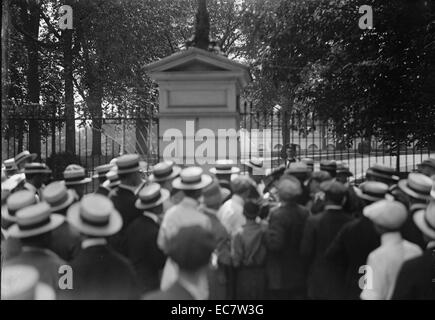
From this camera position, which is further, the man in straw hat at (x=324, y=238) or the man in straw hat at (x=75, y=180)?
the man in straw hat at (x=75, y=180)

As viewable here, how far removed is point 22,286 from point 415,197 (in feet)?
13.2

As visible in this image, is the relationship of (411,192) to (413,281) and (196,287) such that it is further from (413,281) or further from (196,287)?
(196,287)

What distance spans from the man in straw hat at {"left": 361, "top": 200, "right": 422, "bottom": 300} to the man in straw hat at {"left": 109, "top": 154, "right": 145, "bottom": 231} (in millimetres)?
2280

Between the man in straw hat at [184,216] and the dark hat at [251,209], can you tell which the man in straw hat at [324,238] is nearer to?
the dark hat at [251,209]

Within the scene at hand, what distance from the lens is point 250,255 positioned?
4645mm

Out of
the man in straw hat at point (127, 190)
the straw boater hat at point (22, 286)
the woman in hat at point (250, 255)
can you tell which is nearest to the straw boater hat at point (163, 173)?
the man in straw hat at point (127, 190)

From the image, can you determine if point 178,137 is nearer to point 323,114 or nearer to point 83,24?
point 323,114

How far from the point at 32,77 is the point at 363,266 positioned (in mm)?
17847

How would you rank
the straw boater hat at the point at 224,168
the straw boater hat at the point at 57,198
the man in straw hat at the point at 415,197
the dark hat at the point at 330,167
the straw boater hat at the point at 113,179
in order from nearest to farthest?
the straw boater hat at the point at 57,198 → the man in straw hat at the point at 415,197 → the straw boater hat at the point at 113,179 → the straw boater hat at the point at 224,168 → the dark hat at the point at 330,167

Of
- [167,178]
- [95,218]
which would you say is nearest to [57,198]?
[95,218]

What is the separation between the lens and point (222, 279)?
190 inches

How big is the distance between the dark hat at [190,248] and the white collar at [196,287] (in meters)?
0.09

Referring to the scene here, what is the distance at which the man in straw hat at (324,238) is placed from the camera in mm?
4598

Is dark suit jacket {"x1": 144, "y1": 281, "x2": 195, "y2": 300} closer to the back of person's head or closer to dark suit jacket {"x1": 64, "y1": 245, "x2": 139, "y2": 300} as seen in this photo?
dark suit jacket {"x1": 64, "y1": 245, "x2": 139, "y2": 300}
